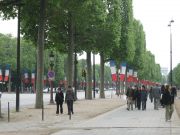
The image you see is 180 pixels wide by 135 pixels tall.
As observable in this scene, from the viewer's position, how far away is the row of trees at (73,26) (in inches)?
1459

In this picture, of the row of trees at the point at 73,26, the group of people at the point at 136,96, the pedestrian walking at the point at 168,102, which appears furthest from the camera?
the group of people at the point at 136,96

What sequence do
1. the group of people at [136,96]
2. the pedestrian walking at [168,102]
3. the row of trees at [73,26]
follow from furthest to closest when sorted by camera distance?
the group of people at [136,96] → the row of trees at [73,26] → the pedestrian walking at [168,102]

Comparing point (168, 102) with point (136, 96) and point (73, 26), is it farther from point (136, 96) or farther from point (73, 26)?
point (73, 26)

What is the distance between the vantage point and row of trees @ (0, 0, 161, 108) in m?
37.1

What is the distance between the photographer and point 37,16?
4038 centimetres

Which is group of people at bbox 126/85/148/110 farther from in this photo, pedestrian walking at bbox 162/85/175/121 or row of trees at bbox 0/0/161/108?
pedestrian walking at bbox 162/85/175/121

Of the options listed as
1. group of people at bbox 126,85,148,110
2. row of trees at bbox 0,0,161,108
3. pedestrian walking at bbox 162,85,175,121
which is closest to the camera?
pedestrian walking at bbox 162,85,175,121

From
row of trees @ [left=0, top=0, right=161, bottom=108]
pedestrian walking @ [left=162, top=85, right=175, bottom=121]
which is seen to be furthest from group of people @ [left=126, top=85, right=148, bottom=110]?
pedestrian walking @ [left=162, top=85, right=175, bottom=121]

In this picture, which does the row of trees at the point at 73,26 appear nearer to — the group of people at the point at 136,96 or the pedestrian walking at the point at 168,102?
the group of people at the point at 136,96

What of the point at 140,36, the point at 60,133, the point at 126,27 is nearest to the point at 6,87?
the point at 140,36

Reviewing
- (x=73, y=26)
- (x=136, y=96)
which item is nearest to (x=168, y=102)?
(x=136, y=96)

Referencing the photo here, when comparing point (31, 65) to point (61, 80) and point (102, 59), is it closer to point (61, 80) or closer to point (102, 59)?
point (61, 80)

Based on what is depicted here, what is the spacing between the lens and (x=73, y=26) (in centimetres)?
5019

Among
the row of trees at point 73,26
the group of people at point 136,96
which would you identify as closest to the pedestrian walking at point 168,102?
the row of trees at point 73,26
